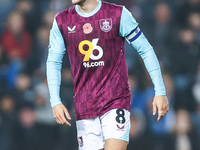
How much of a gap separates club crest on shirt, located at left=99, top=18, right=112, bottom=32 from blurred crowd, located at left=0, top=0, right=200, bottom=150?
95.5 inches

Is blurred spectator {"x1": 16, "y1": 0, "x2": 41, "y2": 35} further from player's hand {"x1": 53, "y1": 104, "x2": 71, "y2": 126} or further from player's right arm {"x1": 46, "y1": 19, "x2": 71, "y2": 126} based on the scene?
player's hand {"x1": 53, "y1": 104, "x2": 71, "y2": 126}

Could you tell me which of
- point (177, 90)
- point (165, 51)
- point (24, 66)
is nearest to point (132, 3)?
point (165, 51)

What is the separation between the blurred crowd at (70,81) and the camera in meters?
5.62

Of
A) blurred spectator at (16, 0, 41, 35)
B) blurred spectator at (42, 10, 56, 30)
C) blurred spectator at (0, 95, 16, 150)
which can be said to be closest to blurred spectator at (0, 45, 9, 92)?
blurred spectator at (0, 95, 16, 150)

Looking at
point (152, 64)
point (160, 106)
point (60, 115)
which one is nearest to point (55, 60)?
point (60, 115)

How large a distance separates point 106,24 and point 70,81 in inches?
99.0

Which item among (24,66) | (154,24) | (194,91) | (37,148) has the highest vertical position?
(154,24)

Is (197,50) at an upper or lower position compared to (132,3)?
lower

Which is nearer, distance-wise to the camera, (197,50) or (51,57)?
(51,57)

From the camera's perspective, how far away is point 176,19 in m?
6.06

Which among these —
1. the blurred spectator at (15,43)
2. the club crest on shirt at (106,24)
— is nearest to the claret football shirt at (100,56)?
the club crest on shirt at (106,24)

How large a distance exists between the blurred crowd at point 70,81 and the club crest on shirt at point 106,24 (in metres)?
→ 2.42

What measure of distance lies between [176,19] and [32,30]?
2.22m

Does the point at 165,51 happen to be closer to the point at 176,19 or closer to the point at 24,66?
the point at 176,19
